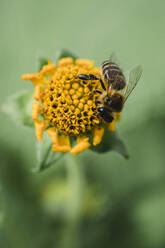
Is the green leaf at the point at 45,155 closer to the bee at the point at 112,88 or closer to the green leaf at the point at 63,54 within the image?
the bee at the point at 112,88

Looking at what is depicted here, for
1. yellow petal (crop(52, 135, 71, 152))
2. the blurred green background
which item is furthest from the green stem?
yellow petal (crop(52, 135, 71, 152))

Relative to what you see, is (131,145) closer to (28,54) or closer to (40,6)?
(28,54)

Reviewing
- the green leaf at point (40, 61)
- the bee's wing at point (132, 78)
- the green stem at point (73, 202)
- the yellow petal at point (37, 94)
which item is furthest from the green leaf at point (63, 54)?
the green stem at point (73, 202)

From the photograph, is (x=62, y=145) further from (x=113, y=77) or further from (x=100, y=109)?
Answer: (x=113, y=77)

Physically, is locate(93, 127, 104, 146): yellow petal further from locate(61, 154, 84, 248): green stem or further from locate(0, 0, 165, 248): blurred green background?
locate(0, 0, 165, 248): blurred green background

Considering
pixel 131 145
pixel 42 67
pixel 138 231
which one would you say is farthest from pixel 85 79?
pixel 138 231

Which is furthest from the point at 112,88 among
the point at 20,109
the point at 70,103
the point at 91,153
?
the point at 91,153
